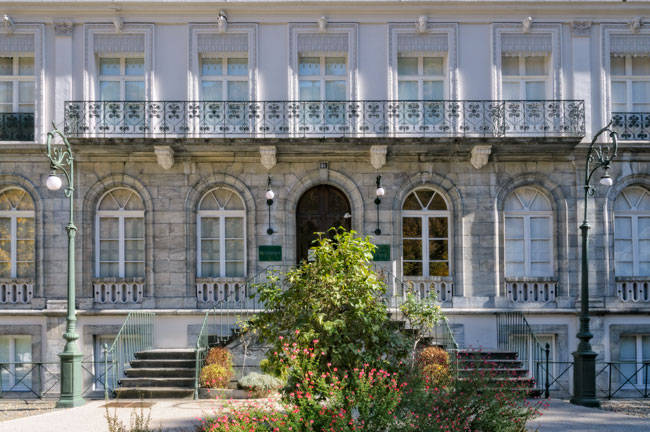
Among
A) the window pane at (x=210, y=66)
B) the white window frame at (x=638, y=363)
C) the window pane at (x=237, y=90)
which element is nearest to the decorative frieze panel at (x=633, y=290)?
the white window frame at (x=638, y=363)

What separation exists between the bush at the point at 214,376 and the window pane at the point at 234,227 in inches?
164

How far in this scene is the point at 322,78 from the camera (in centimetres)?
1864

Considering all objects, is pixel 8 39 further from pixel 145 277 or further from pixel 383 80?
pixel 383 80

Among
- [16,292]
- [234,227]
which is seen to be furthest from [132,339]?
[234,227]

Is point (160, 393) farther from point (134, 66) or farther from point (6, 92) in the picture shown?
point (6, 92)

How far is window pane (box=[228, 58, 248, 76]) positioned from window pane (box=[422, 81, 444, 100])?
463cm

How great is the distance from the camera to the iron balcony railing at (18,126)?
18375mm

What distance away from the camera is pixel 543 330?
58.5ft

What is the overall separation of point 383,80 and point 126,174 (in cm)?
691

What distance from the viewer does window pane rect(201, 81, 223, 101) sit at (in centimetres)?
1858

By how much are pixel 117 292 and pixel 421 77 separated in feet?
30.9

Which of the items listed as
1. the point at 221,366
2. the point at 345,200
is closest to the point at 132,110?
the point at 345,200

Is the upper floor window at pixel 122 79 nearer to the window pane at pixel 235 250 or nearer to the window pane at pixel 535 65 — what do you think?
the window pane at pixel 235 250

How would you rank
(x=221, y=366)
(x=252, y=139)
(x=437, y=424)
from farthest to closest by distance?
(x=252, y=139) → (x=221, y=366) → (x=437, y=424)
